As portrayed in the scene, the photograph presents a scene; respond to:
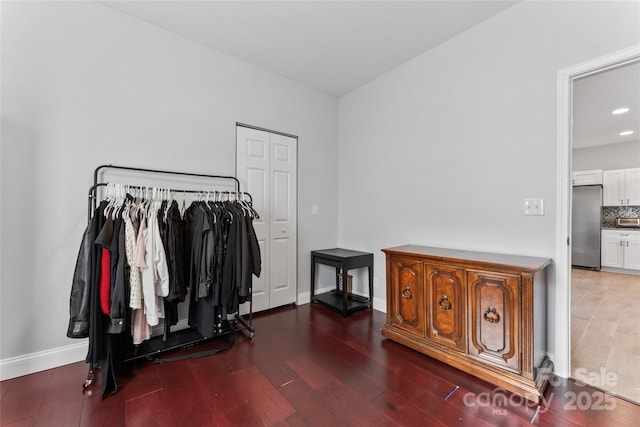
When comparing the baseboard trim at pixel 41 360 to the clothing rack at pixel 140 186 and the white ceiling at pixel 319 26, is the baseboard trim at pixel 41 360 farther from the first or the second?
the white ceiling at pixel 319 26

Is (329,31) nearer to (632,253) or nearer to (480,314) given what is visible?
(480,314)

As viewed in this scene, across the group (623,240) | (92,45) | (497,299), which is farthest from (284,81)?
(623,240)

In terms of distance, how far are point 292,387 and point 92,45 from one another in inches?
118

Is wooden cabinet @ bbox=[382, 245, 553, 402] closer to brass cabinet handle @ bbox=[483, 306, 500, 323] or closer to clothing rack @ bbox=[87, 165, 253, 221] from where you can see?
brass cabinet handle @ bbox=[483, 306, 500, 323]

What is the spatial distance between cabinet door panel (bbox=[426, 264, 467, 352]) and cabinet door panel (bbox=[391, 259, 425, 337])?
0.23 ft

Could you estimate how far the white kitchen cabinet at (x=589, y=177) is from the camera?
5801 mm

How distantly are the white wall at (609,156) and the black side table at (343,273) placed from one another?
6177 millimetres

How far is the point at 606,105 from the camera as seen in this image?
12.3 ft

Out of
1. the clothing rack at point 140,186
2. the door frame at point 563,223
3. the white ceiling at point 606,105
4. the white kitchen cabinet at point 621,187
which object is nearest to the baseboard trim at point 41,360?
the clothing rack at point 140,186

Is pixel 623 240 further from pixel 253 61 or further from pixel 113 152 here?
pixel 113 152

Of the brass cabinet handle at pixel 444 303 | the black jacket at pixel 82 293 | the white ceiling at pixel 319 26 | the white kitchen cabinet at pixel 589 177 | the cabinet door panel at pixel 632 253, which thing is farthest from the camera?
the white kitchen cabinet at pixel 589 177

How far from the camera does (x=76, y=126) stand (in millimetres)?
2082

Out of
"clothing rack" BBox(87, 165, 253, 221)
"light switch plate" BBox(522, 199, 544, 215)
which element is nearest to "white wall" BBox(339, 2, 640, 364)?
"light switch plate" BBox(522, 199, 544, 215)

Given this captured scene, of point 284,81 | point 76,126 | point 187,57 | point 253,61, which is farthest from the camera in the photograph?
point 284,81
